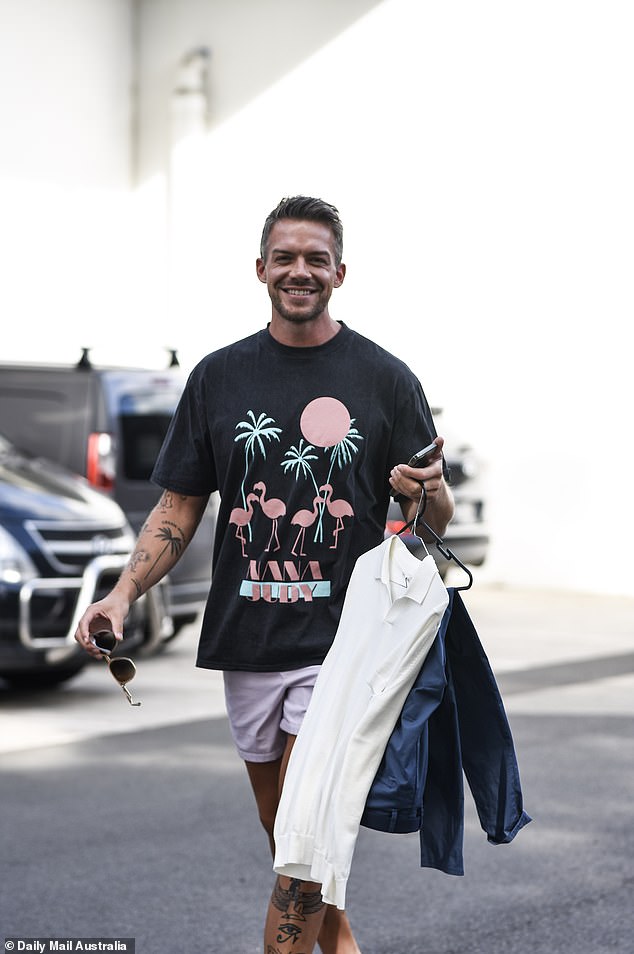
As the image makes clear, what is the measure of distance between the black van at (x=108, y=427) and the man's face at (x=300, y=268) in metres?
6.94

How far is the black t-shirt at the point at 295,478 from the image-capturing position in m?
3.52

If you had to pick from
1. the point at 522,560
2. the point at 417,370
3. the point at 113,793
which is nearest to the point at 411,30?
the point at 417,370

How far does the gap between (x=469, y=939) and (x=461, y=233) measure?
1272 cm

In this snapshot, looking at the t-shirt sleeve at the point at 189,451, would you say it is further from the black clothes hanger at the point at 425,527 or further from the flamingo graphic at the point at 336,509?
the black clothes hanger at the point at 425,527

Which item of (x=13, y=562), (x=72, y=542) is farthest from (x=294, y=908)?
(x=72, y=542)

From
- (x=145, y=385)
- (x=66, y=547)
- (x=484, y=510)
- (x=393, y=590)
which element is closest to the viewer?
(x=393, y=590)

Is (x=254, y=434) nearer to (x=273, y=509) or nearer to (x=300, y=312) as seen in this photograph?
(x=273, y=509)

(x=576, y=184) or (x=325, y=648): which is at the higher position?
(x=576, y=184)

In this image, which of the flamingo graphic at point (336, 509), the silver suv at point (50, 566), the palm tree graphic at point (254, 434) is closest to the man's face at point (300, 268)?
the palm tree graphic at point (254, 434)

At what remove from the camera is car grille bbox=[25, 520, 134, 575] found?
28.3 feet

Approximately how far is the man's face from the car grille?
17.3 ft

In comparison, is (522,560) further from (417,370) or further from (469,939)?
(469,939)

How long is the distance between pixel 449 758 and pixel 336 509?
0.63 meters

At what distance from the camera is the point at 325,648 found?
3562 millimetres
